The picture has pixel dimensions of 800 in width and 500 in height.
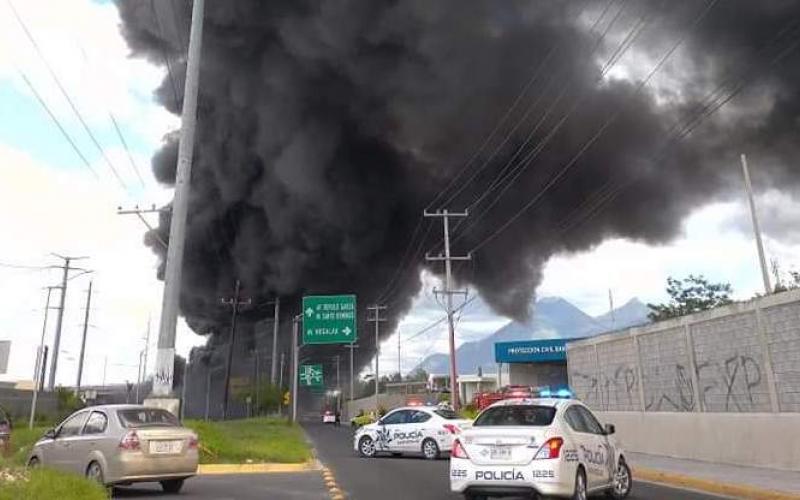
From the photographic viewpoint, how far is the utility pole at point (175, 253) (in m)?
15.0

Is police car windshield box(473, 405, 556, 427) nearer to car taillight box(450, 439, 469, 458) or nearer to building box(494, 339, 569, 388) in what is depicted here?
car taillight box(450, 439, 469, 458)

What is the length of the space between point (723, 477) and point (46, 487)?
32.8 ft

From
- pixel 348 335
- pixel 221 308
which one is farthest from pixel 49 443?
pixel 221 308

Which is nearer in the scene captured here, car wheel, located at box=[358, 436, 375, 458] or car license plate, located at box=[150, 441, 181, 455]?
car license plate, located at box=[150, 441, 181, 455]

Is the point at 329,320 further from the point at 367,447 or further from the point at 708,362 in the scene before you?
the point at 708,362

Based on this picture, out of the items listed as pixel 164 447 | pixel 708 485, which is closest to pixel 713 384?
pixel 708 485

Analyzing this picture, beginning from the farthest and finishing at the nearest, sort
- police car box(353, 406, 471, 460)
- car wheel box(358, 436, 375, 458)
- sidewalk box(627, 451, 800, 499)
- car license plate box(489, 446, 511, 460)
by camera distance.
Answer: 1. car wheel box(358, 436, 375, 458)
2. police car box(353, 406, 471, 460)
3. sidewalk box(627, 451, 800, 499)
4. car license plate box(489, 446, 511, 460)

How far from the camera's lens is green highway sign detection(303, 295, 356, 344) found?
3206 centimetres

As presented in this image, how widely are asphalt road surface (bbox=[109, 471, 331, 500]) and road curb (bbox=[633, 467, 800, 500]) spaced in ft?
18.9

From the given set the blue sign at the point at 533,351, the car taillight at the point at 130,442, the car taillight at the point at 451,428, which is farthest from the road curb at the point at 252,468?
the blue sign at the point at 533,351

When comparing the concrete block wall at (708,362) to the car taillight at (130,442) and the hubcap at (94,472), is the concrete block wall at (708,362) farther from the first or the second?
the hubcap at (94,472)

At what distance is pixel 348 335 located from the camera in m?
32.2

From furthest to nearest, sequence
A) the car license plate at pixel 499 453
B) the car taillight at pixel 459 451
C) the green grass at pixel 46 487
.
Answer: the car taillight at pixel 459 451, the car license plate at pixel 499 453, the green grass at pixel 46 487

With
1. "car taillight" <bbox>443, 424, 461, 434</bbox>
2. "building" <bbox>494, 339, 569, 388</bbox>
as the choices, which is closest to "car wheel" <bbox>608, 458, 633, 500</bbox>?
"car taillight" <bbox>443, 424, 461, 434</bbox>
